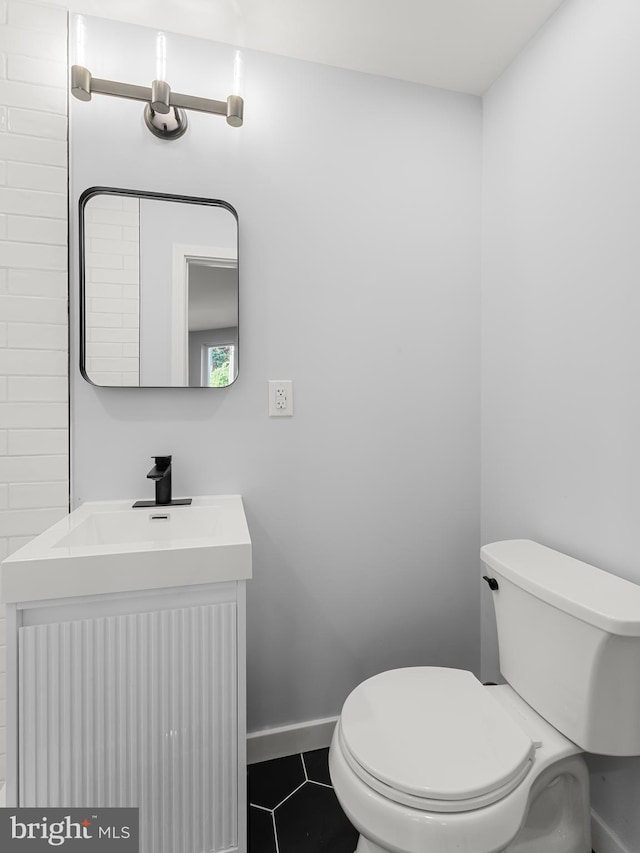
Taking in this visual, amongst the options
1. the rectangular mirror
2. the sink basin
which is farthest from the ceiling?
the sink basin

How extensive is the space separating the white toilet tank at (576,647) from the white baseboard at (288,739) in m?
0.72

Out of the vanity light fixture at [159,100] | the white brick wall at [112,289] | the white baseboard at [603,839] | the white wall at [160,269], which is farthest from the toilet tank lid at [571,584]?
the vanity light fixture at [159,100]

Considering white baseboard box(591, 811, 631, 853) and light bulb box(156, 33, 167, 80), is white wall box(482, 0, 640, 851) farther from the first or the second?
light bulb box(156, 33, 167, 80)

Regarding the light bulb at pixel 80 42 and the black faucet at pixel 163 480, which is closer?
the light bulb at pixel 80 42

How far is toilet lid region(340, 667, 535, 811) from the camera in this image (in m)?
0.89

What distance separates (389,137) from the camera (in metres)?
1.63

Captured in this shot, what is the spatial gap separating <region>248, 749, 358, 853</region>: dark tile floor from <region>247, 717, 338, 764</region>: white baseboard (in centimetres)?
2

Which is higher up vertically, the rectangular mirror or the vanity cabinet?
the rectangular mirror

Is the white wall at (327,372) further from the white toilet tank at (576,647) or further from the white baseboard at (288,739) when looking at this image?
the white toilet tank at (576,647)

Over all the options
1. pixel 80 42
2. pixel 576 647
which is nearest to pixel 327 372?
pixel 576 647

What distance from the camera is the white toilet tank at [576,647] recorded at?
3.19ft

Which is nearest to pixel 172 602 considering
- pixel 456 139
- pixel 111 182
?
pixel 111 182

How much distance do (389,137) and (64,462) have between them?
1556 millimetres

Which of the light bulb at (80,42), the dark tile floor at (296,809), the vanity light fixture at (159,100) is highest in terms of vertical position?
the light bulb at (80,42)
